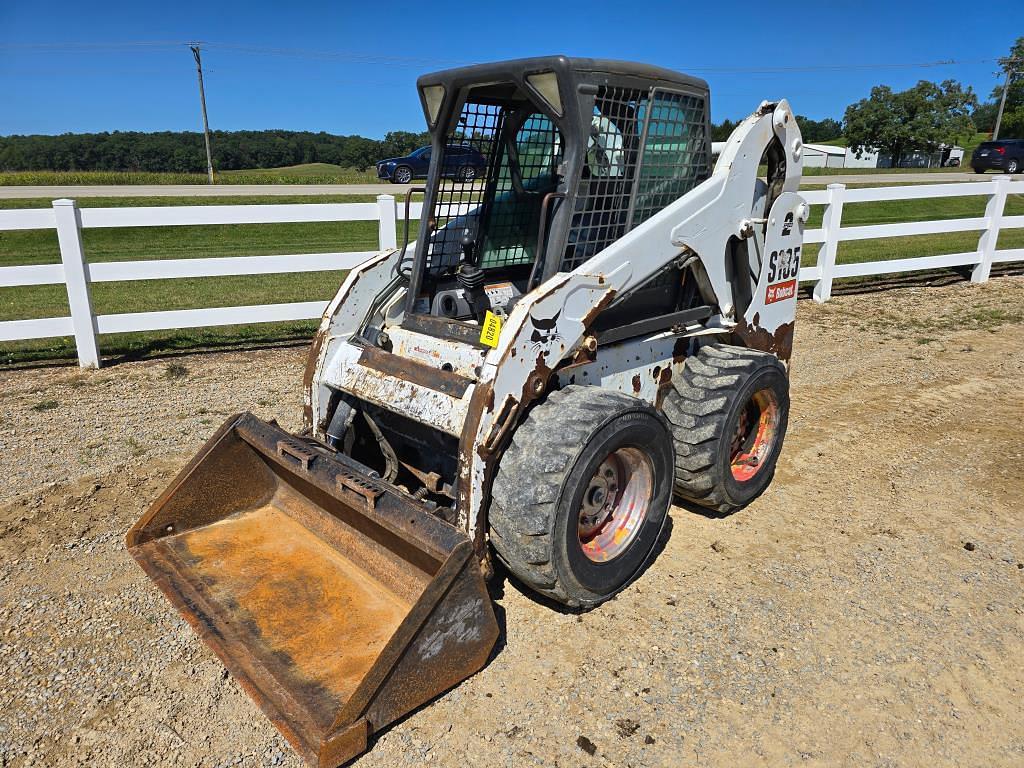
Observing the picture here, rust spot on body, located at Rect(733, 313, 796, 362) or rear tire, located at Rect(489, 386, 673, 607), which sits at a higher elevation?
rust spot on body, located at Rect(733, 313, 796, 362)

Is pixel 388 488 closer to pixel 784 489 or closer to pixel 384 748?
pixel 384 748

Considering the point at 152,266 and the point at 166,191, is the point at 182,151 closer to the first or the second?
the point at 166,191

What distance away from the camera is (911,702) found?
2965 millimetres

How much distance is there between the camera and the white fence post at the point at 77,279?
6613 millimetres

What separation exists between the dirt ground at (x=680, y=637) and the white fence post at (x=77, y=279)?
1.30 meters

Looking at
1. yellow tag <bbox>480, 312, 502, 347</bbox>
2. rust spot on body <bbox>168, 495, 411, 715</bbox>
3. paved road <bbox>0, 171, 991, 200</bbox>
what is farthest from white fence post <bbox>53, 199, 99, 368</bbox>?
paved road <bbox>0, 171, 991, 200</bbox>

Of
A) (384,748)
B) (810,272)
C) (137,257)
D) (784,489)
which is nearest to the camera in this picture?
(384,748)

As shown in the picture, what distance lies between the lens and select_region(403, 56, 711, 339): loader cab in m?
3.44

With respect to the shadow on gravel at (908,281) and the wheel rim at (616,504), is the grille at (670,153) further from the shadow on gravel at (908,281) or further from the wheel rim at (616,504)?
the shadow on gravel at (908,281)

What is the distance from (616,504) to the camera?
368 centimetres

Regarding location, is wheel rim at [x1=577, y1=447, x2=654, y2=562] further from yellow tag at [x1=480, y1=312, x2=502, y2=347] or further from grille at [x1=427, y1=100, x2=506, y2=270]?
grille at [x1=427, y1=100, x2=506, y2=270]

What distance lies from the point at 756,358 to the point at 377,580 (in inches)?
92.7

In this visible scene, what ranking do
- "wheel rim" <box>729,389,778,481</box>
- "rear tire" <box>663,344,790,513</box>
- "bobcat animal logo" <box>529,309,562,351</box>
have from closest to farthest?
"bobcat animal logo" <box>529,309,562,351</box> → "rear tire" <box>663,344,790,513</box> → "wheel rim" <box>729,389,778,481</box>

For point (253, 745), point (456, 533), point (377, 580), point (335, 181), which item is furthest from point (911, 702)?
point (335, 181)
